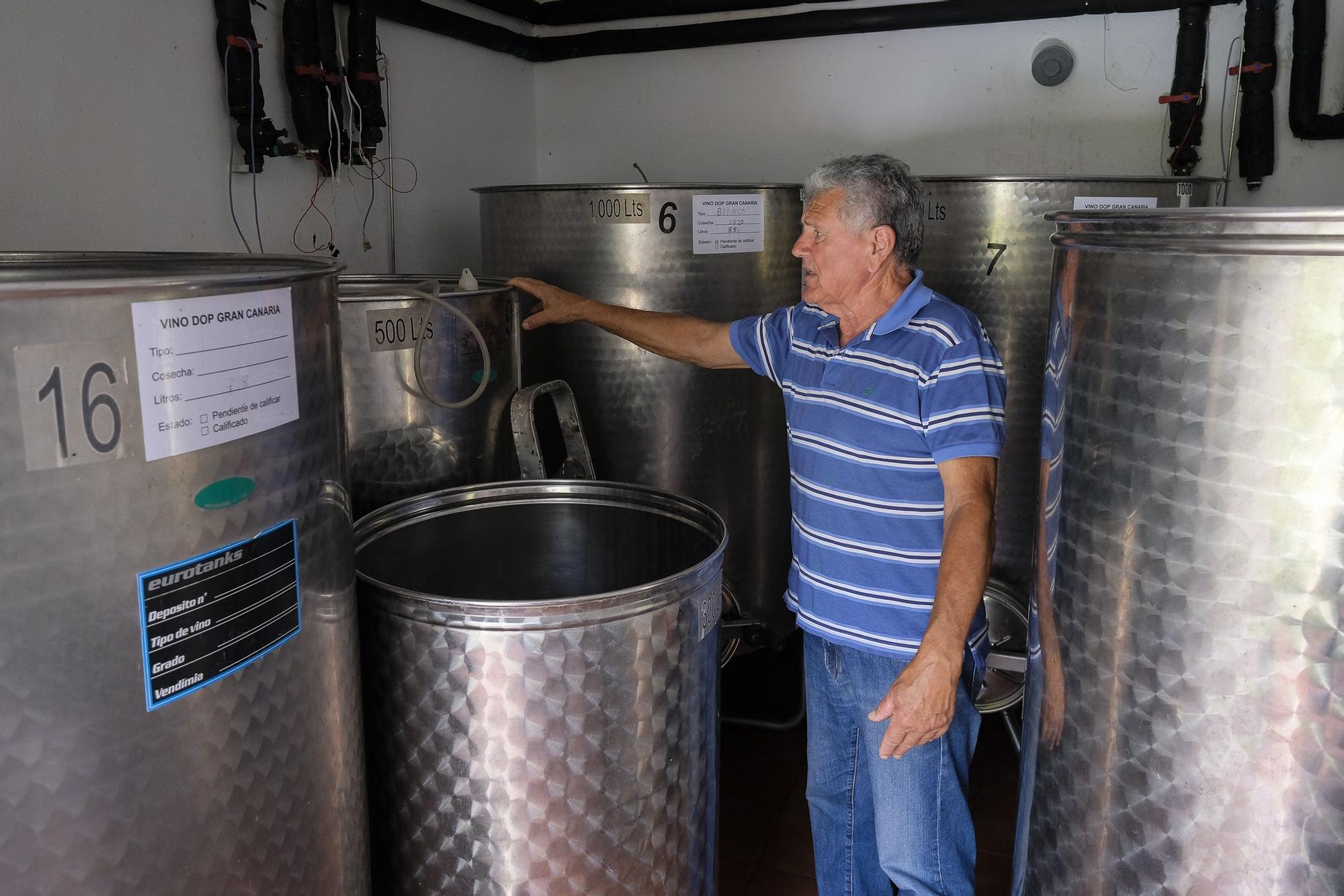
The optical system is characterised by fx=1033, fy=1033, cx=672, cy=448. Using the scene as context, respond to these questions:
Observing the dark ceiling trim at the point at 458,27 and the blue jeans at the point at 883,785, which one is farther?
the dark ceiling trim at the point at 458,27

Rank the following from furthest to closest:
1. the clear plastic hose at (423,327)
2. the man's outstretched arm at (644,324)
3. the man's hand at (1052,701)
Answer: the man's outstretched arm at (644,324), the clear plastic hose at (423,327), the man's hand at (1052,701)

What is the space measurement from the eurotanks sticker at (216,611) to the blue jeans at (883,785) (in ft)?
3.04

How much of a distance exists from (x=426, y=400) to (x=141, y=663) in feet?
2.76

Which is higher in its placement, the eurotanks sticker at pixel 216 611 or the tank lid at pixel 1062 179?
the tank lid at pixel 1062 179

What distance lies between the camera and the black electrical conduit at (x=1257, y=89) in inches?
97.2

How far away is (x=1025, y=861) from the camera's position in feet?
3.71

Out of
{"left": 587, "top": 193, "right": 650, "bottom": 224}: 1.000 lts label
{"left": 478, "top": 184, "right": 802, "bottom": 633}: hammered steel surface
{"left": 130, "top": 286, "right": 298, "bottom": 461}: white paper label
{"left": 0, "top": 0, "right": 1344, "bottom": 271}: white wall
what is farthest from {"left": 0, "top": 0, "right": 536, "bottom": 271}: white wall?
{"left": 130, "top": 286, "right": 298, "bottom": 461}: white paper label

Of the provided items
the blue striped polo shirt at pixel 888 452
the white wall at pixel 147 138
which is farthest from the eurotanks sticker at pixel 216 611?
the white wall at pixel 147 138

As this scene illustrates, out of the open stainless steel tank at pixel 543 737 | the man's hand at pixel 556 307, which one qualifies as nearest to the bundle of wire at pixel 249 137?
the man's hand at pixel 556 307

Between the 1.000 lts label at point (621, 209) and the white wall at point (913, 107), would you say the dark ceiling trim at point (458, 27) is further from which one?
the 1.000 lts label at point (621, 209)

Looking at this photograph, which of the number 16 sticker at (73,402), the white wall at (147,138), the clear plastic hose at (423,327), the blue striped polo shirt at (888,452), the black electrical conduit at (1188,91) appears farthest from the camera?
the black electrical conduit at (1188,91)

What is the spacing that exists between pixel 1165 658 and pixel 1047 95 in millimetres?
2259

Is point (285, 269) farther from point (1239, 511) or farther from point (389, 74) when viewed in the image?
point (389, 74)

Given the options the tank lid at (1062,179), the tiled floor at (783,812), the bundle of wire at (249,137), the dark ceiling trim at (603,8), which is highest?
the dark ceiling trim at (603,8)
